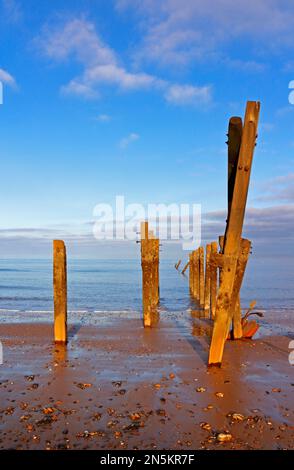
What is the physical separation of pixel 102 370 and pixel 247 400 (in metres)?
2.96

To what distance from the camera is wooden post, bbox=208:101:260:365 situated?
6629 millimetres

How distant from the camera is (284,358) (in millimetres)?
8664

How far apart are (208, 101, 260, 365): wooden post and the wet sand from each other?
1111 mm

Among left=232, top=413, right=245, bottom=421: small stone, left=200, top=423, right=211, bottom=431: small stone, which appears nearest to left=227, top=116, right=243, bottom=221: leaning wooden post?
left=232, top=413, right=245, bottom=421: small stone

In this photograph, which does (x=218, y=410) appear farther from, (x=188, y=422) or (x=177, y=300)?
(x=177, y=300)

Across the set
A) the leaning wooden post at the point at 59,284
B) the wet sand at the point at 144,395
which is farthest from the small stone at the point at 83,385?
the leaning wooden post at the point at 59,284

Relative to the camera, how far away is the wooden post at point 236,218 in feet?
21.7

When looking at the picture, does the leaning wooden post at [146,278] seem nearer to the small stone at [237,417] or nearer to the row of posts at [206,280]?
the row of posts at [206,280]

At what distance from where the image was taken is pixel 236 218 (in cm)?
690

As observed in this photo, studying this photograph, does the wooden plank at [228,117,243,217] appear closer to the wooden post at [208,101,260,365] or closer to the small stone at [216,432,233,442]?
the wooden post at [208,101,260,365]

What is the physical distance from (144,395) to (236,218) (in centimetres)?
342

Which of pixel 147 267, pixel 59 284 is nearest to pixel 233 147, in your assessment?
pixel 59 284

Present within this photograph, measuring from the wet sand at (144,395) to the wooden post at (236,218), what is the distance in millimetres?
1111
